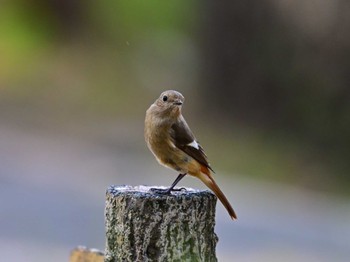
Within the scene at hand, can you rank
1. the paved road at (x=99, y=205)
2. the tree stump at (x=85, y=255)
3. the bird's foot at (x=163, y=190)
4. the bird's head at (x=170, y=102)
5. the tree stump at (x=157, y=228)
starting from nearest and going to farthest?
the tree stump at (x=157, y=228) → the bird's foot at (x=163, y=190) → the tree stump at (x=85, y=255) → the bird's head at (x=170, y=102) → the paved road at (x=99, y=205)

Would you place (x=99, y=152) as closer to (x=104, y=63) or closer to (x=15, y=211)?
(x=15, y=211)

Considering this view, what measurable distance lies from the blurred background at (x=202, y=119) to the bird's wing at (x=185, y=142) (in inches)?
267

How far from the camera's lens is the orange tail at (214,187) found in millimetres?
4113

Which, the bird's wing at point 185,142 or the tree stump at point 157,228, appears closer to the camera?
the tree stump at point 157,228

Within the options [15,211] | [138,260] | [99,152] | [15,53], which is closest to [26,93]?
[15,53]

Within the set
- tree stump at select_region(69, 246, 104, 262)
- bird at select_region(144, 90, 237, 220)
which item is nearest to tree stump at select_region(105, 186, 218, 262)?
tree stump at select_region(69, 246, 104, 262)

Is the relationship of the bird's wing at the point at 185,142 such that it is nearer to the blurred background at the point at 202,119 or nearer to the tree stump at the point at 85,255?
the tree stump at the point at 85,255

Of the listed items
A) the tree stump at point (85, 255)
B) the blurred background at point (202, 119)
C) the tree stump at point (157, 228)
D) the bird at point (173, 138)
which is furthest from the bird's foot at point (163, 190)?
the blurred background at point (202, 119)

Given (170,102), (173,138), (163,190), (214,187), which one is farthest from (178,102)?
(163,190)

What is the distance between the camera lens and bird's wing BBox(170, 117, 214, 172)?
14.4 ft

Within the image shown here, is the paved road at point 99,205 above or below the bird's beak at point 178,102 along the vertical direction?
above

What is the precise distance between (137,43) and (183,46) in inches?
95.4

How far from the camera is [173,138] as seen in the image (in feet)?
14.4

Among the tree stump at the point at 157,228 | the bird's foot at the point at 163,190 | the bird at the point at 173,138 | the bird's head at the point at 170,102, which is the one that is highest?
the bird's head at the point at 170,102
